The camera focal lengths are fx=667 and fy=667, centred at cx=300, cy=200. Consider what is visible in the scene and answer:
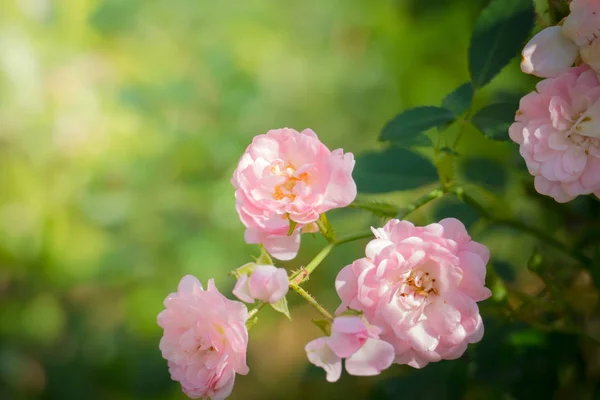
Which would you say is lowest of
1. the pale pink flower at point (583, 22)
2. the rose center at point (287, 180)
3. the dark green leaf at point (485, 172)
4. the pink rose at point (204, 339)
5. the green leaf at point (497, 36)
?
the dark green leaf at point (485, 172)

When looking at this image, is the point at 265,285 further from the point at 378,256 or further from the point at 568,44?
the point at 568,44

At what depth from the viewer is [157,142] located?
163 cm

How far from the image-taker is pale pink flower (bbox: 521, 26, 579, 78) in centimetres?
53

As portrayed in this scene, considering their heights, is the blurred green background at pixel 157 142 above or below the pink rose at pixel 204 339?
below

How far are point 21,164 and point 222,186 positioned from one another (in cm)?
61

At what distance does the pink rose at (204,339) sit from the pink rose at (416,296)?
0.29ft

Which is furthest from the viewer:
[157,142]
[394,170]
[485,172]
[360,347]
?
[157,142]

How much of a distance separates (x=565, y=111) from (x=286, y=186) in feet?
0.76

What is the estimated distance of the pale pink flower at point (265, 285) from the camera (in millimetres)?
501

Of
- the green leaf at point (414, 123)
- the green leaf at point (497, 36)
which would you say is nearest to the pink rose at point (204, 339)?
the green leaf at point (414, 123)

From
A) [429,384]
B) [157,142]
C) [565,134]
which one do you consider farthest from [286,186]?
[157,142]

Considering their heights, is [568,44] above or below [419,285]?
above

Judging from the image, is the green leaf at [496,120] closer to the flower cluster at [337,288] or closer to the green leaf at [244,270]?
the flower cluster at [337,288]

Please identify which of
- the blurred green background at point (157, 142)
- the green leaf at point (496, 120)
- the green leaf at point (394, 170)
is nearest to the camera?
the green leaf at point (496, 120)
